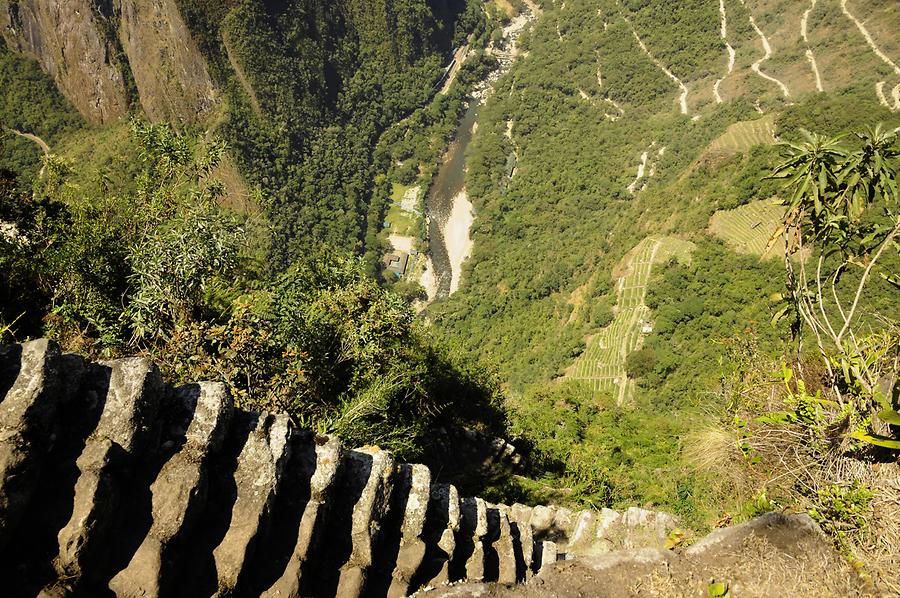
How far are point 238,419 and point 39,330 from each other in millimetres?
5338

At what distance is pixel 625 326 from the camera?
42656 mm

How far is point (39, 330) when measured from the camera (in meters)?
9.12

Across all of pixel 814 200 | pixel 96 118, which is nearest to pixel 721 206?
pixel 814 200

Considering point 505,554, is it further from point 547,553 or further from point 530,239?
point 530,239

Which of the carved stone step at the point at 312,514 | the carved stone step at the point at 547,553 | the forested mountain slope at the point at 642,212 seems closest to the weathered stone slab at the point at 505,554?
the carved stone step at the point at 547,553

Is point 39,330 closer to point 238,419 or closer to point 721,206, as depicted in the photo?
point 238,419

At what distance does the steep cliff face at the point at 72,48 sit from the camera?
2480 inches

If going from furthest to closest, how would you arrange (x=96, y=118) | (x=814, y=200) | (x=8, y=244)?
(x=96, y=118) → (x=8, y=244) → (x=814, y=200)

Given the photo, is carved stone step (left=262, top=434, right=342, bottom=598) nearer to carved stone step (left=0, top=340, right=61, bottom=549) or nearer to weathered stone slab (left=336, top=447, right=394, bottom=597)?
weathered stone slab (left=336, top=447, right=394, bottom=597)

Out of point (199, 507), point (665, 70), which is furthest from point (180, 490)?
point (665, 70)

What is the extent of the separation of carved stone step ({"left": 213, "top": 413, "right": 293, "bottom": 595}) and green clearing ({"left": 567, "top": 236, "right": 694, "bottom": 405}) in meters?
34.9

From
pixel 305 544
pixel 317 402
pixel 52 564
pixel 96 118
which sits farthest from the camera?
pixel 96 118

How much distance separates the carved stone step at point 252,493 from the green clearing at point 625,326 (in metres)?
34.9

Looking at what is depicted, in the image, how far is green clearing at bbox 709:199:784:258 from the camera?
41.2 meters
